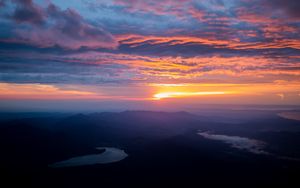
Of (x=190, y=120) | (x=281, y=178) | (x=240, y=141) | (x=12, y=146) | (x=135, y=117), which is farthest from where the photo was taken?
(x=135, y=117)

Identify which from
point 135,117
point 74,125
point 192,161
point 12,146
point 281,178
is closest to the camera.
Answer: point 281,178

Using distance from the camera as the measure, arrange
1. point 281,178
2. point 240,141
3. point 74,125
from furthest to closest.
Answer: point 74,125, point 240,141, point 281,178

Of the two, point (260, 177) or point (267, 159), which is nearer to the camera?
point (260, 177)

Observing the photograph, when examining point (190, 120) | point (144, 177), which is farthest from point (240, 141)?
point (190, 120)

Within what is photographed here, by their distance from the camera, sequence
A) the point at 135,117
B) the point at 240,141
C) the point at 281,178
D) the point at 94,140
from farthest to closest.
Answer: the point at 135,117 < the point at 94,140 < the point at 240,141 < the point at 281,178

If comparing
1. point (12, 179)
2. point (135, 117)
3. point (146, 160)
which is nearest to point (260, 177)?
point (146, 160)

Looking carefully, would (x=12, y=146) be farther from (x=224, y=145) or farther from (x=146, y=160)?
(x=224, y=145)

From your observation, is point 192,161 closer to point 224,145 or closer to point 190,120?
point 224,145

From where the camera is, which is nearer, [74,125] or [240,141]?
[240,141]
